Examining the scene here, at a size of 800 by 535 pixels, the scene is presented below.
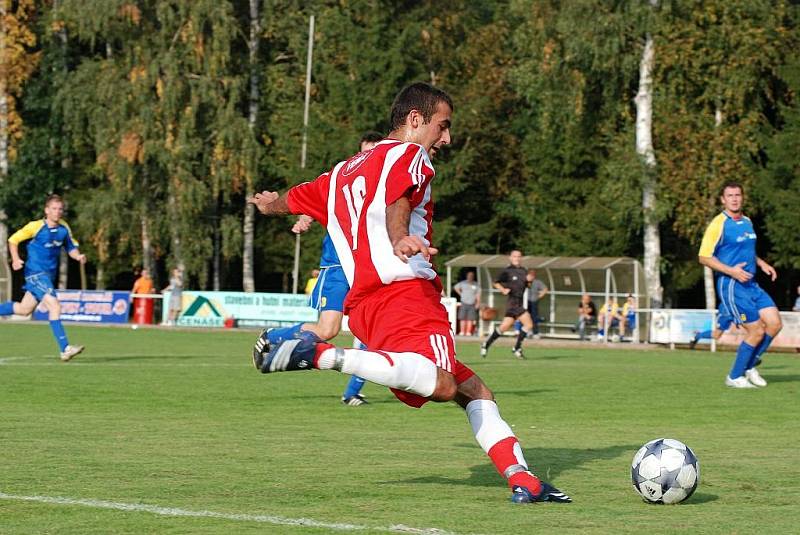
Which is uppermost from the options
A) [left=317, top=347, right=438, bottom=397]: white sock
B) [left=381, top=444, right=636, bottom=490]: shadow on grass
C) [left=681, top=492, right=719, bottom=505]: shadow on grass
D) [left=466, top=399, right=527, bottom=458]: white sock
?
[left=317, top=347, right=438, bottom=397]: white sock

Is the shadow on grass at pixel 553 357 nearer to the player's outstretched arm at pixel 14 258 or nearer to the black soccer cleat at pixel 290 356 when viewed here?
the player's outstretched arm at pixel 14 258

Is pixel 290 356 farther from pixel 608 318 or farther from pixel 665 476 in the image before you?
pixel 608 318

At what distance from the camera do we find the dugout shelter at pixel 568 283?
40688 mm

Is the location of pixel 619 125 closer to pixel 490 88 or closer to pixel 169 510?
pixel 490 88

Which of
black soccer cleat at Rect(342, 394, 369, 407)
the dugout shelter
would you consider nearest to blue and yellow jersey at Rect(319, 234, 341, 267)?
black soccer cleat at Rect(342, 394, 369, 407)

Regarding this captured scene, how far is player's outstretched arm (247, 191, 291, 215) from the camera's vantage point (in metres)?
8.31

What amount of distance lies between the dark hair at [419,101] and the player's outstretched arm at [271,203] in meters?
0.98

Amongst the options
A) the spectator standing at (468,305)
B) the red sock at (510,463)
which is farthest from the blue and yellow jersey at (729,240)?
the spectator standing at (468,305)

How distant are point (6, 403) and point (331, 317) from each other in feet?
10.8

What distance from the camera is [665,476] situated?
23.7 feet

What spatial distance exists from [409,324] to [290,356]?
677mm

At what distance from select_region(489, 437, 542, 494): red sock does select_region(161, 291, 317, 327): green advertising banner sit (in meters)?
33.4

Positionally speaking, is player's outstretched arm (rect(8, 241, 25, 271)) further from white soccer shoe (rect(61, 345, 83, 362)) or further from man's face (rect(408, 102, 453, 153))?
man's face (rect(408, 102, 453, 153))

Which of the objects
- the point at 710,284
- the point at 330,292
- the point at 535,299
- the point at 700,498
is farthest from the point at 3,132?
the point at 700,498
